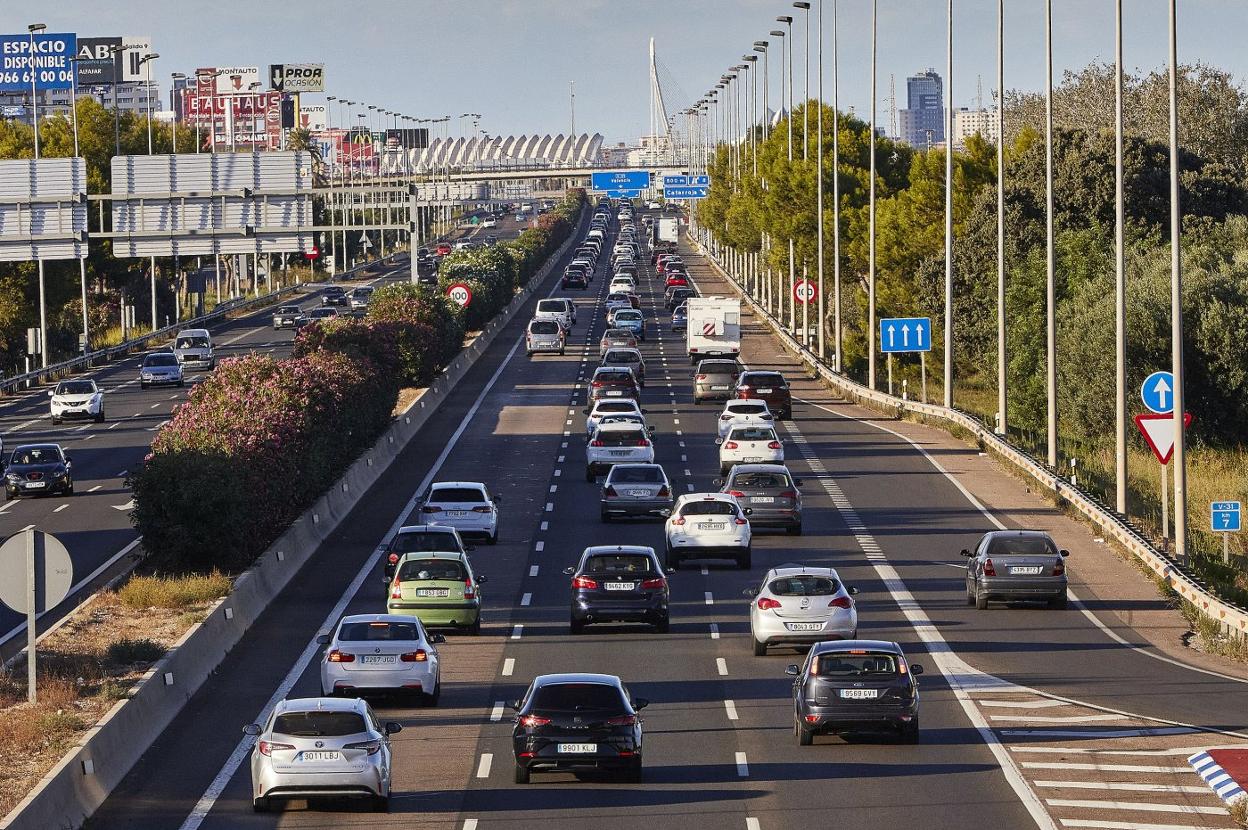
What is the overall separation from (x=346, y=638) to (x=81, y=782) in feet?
18.8

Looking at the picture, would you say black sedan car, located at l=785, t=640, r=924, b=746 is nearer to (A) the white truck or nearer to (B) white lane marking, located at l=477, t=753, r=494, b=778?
(B) white lane marking, located at l=477, t=753, r=494, b=778

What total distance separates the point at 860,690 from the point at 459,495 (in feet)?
70.4

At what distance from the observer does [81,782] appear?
2183cm

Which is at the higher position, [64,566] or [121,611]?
[64,566]

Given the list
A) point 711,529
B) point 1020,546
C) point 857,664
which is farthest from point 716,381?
point 857,664

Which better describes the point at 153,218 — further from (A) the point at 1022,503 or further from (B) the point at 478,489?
(A) the point at 1022,503

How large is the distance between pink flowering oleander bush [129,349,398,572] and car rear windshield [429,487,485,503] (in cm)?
303

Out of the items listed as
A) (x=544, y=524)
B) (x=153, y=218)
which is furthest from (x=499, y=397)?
(x=544, y=524)

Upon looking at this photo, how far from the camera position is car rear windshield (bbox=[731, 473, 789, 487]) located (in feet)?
146

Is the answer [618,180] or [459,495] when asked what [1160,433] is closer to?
[459,495]

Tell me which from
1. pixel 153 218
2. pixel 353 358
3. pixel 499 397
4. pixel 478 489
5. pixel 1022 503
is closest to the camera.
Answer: pixel 478 489

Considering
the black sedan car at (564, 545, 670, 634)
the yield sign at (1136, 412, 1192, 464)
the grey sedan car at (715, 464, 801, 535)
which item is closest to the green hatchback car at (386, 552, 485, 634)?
the black sedan car at (564, 545, 670, 634)

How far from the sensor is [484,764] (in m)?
24.0

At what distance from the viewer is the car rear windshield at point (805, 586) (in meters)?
30.9
